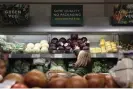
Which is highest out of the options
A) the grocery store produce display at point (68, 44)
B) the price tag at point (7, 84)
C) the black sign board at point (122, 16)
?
the black sign board at point (122, 16)

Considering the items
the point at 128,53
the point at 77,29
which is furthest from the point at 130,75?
the point at 77,29

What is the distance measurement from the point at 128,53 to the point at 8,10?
2680 mm

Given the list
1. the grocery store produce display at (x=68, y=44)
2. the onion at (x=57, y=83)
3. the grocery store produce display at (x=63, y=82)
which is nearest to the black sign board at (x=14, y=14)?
the grocery store produce display at (x=68, y=44)

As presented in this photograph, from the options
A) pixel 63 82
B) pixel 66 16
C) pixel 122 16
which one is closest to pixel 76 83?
pixel 63 82

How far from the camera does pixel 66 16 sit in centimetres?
432

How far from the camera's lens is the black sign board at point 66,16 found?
4289 mm

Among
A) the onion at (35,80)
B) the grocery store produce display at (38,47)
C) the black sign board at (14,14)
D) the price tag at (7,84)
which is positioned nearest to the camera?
the price tag at (7,84)

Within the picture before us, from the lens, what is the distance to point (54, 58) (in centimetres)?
454

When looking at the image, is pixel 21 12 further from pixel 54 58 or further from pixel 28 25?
pixel 54 58

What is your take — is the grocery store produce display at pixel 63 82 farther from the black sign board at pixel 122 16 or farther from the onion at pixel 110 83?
the black sign board at pixel 122 16

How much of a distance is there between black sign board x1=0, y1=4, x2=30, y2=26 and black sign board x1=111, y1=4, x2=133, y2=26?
1427 mm

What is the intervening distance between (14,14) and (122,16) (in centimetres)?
175

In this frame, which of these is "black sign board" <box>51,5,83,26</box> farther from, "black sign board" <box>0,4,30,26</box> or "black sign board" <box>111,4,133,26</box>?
"black sign board" <box>111,4,133,26</box>

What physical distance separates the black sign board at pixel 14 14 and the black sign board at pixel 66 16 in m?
0.45
